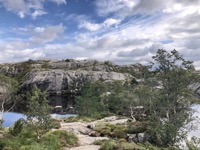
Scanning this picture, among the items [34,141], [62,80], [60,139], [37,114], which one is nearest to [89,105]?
[60,139]

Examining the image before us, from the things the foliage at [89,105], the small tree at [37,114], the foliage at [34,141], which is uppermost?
the small tree at [37,114]

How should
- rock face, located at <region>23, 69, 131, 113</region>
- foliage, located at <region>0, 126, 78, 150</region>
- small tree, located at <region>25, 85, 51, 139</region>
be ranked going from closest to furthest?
foliage, located at <region>0, 126, 78, 150</region>, small tree, located at <region>25, 85, 51, 139</region>, rock face, located at <region>23, 69, 131, 113</region>

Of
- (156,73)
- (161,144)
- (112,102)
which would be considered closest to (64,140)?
(161,144)

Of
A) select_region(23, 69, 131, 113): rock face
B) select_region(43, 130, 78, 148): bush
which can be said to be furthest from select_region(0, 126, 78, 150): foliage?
select_region(23, 69, 131, 113): rock face

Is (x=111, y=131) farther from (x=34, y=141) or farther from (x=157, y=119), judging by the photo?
(x=34, y=141)

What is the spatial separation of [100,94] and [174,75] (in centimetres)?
6204

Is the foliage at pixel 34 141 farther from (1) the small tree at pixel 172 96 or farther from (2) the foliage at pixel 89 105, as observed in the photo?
(2) the foliage at pixel 89 105

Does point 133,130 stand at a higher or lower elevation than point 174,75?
lower

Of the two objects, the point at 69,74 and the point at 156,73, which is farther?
the point at 69,74

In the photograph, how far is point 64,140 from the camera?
3556 centimetres

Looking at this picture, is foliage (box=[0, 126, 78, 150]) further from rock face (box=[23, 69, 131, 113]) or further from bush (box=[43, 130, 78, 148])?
rock face (box=[23, 69, 131, 113])

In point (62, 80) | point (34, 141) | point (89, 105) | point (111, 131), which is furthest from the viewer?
point (62, 80)

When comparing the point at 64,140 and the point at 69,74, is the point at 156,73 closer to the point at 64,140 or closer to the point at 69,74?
the point at 64,140

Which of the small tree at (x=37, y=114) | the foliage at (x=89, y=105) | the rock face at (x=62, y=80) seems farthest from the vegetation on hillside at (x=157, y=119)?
the rock face at (x=62, y=80)
